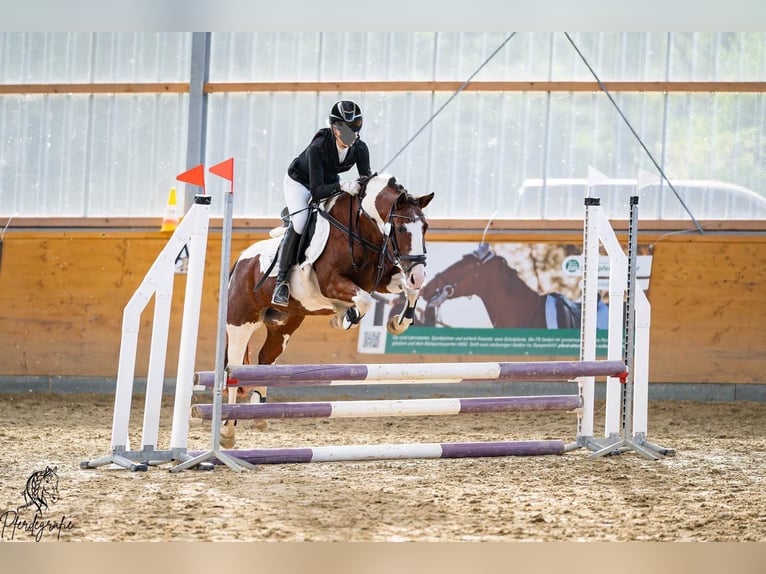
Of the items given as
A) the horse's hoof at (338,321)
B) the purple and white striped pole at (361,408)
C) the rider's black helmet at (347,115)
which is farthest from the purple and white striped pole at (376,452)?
the rider's black helmet at (347,115)

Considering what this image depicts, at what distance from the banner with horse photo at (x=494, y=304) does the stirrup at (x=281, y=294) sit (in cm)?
330

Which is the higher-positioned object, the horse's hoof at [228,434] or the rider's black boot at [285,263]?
the rider's black boot at [285,263]

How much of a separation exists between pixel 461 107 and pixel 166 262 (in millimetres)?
5548

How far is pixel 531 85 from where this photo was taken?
939cm

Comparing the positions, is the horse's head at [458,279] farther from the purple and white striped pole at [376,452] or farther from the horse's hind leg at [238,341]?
the purple and white striped pole at [376,452]

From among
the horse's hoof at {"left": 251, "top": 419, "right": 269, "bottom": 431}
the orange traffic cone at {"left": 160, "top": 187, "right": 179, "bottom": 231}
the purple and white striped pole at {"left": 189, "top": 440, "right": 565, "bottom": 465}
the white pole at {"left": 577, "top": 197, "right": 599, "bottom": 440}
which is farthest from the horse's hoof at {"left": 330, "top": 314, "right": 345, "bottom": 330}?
the orange traffic cone at {"left": 160, "top": 187, "right": 179, "bottom": 231}

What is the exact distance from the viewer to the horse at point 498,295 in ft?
28.1

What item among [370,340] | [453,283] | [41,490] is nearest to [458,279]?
[453,283]

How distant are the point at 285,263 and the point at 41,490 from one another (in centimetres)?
203

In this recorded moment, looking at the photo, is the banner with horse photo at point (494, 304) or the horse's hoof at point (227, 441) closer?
the horse's hoof at point (227, 441)
